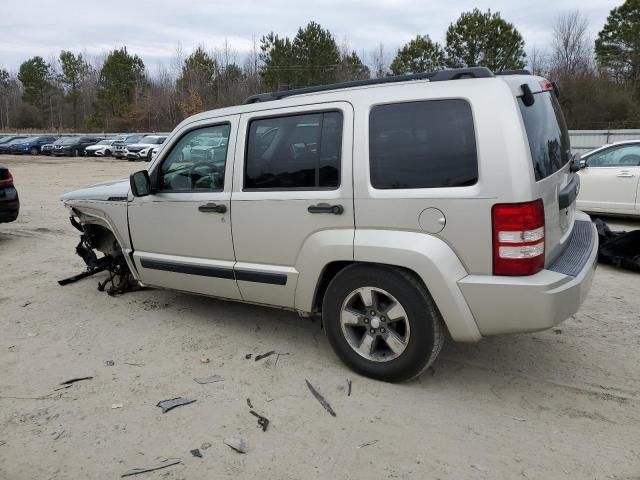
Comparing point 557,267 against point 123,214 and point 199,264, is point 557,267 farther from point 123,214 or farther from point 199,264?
point 123,214

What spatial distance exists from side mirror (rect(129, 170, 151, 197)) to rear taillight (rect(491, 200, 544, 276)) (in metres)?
2.91

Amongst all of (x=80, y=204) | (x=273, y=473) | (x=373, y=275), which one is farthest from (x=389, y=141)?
(x=80, y=204)

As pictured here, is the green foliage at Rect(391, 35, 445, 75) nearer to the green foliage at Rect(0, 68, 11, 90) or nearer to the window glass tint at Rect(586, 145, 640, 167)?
the window glass tint at Rect(586, 145, 640, 167)

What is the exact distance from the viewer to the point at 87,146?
41125 millimetres

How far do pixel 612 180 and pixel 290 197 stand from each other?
705 centimetres

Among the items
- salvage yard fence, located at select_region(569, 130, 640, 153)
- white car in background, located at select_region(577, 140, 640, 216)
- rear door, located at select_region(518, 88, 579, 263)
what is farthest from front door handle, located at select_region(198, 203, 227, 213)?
salvage yard fence, located at select_region(569, 130, 640, 153)

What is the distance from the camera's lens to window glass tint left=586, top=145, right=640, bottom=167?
28.1 feet

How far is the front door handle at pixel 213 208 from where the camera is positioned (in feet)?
13.4

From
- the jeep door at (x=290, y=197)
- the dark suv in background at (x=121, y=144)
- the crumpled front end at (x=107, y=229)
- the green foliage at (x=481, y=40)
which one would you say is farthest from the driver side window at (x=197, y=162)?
the green foliage at (x=481, y=40)

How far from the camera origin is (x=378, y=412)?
10.7ft

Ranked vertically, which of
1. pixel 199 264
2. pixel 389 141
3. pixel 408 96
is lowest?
pixel 199 264

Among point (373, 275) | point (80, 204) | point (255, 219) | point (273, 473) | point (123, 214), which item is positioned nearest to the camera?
point (273, 473)

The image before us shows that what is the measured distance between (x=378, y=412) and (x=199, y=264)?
195cm

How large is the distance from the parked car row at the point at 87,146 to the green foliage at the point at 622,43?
33.3m
